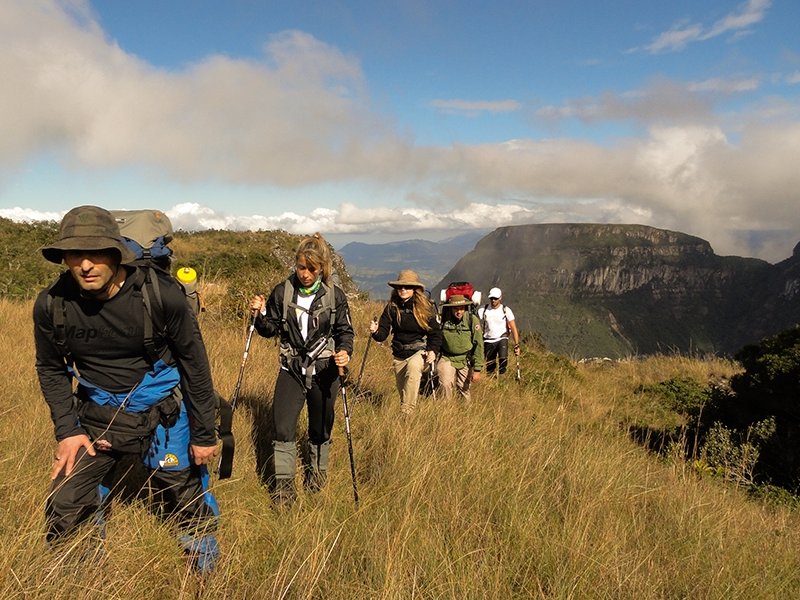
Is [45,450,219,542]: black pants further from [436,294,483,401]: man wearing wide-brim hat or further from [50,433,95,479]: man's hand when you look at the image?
[436,294,483,401]: man wearing wide-brim hat

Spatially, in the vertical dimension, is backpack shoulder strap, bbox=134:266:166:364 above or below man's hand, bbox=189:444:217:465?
above

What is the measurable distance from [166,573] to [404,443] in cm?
222

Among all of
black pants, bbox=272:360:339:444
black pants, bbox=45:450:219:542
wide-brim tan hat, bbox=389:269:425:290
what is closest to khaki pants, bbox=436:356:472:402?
wide-brim tan hat, bbox=389:269:425:290

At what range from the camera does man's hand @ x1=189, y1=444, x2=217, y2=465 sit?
98.0 inches

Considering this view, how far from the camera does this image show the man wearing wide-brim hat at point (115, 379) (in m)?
2.19

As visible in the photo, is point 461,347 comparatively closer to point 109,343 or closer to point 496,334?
point 496,334

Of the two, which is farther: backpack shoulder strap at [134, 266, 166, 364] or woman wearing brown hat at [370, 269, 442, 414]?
woman wearing brown hat at [370, 269, 442, 414]

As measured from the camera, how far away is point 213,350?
24.7 feet

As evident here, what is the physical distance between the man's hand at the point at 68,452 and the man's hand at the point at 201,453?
46 cm

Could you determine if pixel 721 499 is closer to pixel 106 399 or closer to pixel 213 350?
pixel 106 399

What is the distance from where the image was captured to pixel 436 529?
2.89 meters

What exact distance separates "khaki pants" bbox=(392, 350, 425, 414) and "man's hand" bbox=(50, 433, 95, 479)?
3.69 metres

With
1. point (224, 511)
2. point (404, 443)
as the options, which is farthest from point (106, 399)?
point (404, 443)

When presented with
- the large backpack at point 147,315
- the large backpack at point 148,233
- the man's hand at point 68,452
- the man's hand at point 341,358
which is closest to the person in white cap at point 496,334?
the man's hand at point 341,358
